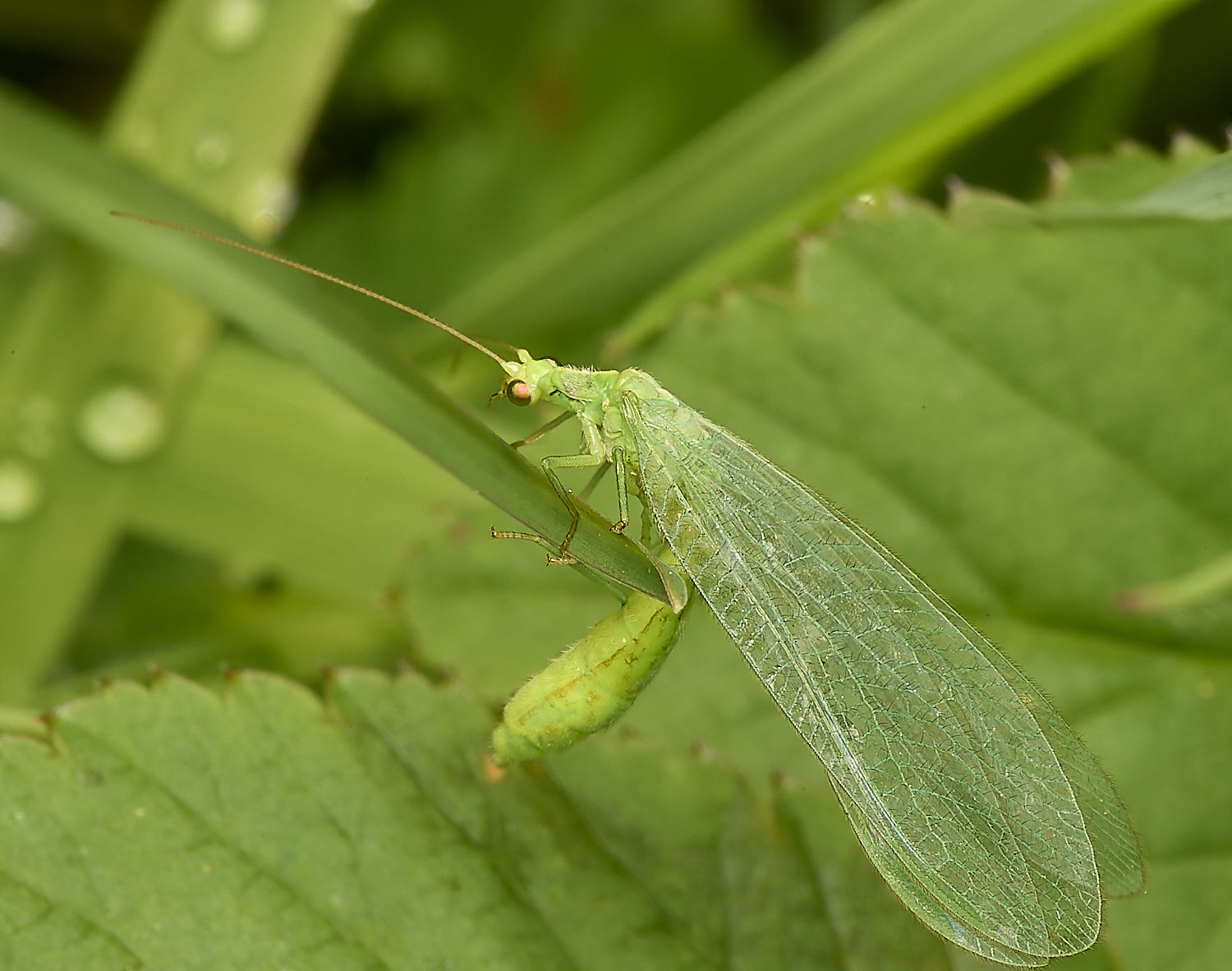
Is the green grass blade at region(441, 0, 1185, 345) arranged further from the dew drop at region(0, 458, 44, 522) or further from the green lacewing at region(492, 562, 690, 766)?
the green lacewing at region(492, 562, 690, 766)

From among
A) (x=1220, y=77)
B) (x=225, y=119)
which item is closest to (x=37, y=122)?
(x=225, y=119)

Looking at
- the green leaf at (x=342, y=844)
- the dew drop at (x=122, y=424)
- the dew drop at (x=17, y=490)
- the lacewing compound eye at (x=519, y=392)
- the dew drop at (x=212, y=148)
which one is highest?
the lacewing compound eye at (x=519, y=392)

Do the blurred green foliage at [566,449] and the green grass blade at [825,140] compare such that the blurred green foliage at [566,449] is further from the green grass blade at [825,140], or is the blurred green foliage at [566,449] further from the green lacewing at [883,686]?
the green lacewing at [883,686]

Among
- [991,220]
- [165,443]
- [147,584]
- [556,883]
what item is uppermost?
[991,220]

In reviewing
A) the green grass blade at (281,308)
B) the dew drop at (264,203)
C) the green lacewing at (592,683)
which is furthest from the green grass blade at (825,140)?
the green lacewing at (592,683)

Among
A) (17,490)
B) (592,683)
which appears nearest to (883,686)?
(592,683)

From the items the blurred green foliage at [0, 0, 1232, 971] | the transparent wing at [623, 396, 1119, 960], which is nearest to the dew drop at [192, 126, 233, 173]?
the blurred green foliage at [0, 0, 1232, 971]

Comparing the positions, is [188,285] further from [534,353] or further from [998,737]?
[998,737]
